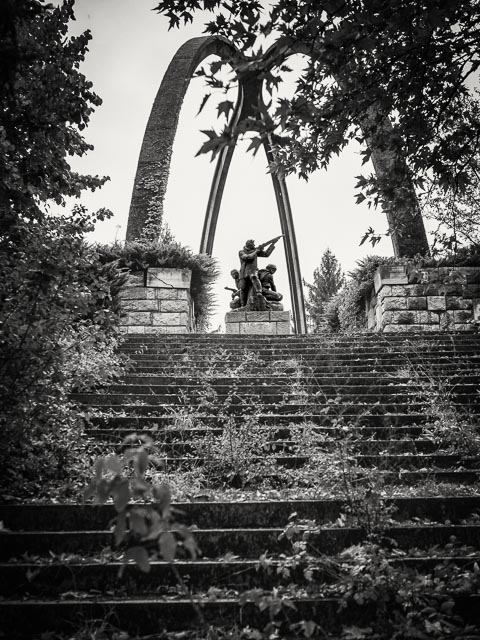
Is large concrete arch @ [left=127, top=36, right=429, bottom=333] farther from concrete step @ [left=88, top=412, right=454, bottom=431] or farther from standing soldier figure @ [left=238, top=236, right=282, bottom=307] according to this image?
concrete step @ [left=88, top=412, right=454, bottom=431]

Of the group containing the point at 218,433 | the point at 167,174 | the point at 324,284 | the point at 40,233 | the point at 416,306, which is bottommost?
the point at 218,433

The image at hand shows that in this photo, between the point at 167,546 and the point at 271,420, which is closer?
the point at 167,546

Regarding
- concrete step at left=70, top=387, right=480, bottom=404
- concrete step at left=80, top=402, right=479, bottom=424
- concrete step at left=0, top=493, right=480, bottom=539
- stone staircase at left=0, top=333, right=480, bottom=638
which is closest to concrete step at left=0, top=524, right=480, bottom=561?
stone staircase at left=0, top=333, right=480, bottom=638

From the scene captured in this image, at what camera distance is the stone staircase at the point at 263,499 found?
2.05m

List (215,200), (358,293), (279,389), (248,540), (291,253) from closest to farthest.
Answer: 1. (248,540)
2. (279,389)
3. (358,293)
4. (215,200)
5. (291,253)

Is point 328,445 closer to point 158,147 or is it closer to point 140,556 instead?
point 140,556

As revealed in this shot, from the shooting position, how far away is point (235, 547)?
2477 mm

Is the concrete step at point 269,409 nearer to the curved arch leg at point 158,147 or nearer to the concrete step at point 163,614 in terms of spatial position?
the concrete step at point 163,614

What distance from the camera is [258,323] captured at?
32.9 ft

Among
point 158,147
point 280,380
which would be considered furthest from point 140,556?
point 158,147

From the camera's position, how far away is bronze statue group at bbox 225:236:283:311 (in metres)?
10.3

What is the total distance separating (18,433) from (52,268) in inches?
37.5

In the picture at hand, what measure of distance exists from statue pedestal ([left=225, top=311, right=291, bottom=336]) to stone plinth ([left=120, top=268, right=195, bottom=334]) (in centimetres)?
97

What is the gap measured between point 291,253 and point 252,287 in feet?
21.7
